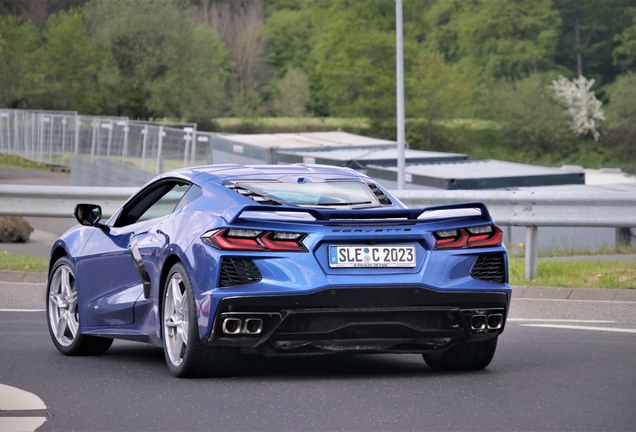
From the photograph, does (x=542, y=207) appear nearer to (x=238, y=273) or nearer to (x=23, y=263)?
(x=23, y=263)

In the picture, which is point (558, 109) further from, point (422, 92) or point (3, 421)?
point (3, 421)

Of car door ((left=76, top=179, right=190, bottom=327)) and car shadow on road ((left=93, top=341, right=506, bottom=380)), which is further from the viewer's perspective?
car door ((left=76, top=179, right=190, bottom=327))

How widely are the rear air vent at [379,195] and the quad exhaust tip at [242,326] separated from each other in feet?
4.82

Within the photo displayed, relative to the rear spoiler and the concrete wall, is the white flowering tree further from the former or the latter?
the rear spoiler

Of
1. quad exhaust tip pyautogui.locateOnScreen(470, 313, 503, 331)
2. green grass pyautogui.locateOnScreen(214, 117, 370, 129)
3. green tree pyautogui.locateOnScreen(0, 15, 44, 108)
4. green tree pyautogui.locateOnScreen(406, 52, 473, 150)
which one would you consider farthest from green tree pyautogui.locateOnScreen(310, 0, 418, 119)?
quad exhaust tip pyautogui.locateOnScreen(470, 313, 503, 331)

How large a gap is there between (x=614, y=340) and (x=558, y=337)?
1.36 feet

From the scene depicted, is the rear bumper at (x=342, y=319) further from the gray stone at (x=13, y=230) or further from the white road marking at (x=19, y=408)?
the gray stone at (x=13, y=230)

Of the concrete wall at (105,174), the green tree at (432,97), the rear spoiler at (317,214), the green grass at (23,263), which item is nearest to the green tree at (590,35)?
the green tree at (432,97)

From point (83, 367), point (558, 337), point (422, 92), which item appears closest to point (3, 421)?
point (83, 367)

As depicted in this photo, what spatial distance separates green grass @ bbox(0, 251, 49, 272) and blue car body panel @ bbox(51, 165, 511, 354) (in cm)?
644

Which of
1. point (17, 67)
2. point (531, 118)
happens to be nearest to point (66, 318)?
point (17, 67)

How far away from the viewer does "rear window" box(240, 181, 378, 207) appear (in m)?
7.42

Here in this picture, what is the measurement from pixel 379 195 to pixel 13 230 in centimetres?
1578

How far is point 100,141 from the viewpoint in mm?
45719
